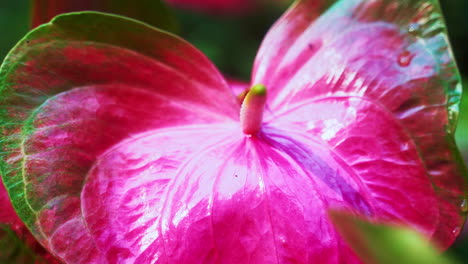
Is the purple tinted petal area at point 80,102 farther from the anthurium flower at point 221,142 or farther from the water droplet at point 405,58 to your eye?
the water droplet at point 405,58

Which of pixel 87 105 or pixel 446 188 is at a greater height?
pixel 87 105

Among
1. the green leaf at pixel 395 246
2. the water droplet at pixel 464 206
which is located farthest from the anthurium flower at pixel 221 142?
the green leaf at pixel 395 246

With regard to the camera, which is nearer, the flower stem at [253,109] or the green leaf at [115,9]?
the flower stem at [253,109]

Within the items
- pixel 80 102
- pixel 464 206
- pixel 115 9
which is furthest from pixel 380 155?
pixel 115 9

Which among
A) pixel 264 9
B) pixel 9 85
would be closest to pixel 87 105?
pixel 9 85

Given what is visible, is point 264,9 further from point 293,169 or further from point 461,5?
point 293,169

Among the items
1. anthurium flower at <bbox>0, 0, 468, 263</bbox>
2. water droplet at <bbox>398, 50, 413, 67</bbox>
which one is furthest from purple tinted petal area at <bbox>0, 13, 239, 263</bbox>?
water droplet at <bbox>398, 50, 413, 67</bbox>

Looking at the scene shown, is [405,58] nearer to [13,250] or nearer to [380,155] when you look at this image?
[380,155]

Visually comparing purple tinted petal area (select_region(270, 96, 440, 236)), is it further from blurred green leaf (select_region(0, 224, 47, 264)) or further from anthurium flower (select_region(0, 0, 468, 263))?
blurred green leaf (select_region(0, 224, 47, 264))
